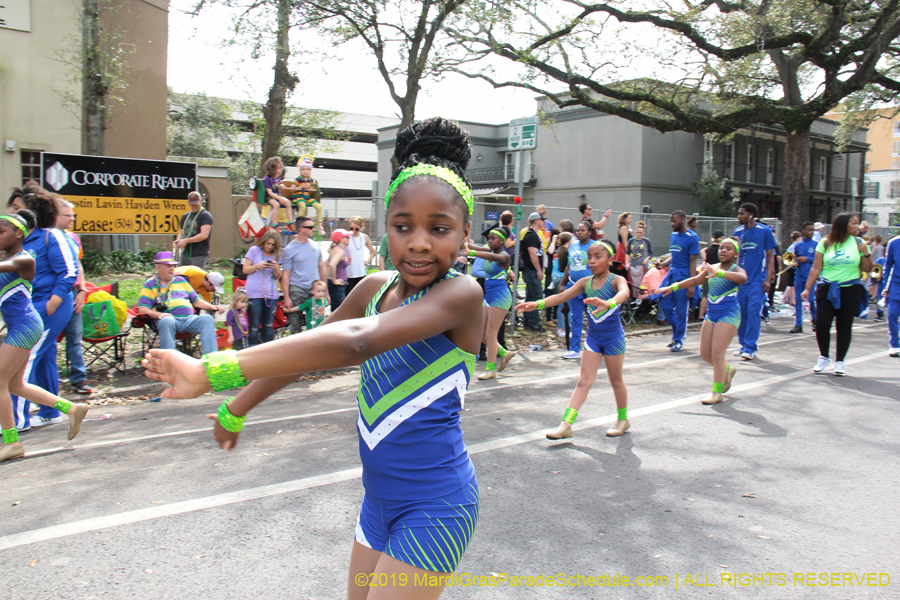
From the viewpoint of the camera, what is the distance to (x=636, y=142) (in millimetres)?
35062

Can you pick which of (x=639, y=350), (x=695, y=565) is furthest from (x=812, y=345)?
(x=695, y=565)

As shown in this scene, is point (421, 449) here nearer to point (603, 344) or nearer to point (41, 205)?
point (603, 344)

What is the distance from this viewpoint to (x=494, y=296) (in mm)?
9008

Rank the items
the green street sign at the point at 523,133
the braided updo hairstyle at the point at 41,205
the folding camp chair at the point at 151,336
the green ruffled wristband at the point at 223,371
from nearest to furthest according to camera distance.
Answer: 1. the green ruffled wristband at the point at 223,371
2. the braided updo hairstyle at the point at 41,205
3. the folding camp chair at the point at 151,336
4. the green street sign at the point at 523,133

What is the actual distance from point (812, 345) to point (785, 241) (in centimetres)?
1250

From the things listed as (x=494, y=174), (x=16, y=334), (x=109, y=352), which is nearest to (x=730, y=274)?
(x=16, y=334)

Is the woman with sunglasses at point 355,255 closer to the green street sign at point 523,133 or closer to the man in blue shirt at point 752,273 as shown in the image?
the green street sign at point 523,133

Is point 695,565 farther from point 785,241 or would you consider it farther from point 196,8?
point 785,241

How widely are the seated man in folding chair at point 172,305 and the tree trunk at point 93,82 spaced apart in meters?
6.77

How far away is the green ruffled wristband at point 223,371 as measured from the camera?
1.40 m

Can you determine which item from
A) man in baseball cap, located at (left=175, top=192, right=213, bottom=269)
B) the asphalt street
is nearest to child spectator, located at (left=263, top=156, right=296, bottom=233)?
man in baseball cap, located at (left=175, top=192, right=213, bottom=269)

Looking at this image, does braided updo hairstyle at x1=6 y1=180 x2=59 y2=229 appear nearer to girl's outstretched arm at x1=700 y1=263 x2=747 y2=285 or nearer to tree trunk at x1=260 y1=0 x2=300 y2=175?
tree trunk at x1=260 y1=0 x2=300 y2=175

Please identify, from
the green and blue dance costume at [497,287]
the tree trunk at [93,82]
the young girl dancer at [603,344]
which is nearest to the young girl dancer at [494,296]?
the green and blue dance costume at [497,287]

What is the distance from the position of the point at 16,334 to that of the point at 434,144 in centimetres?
509
